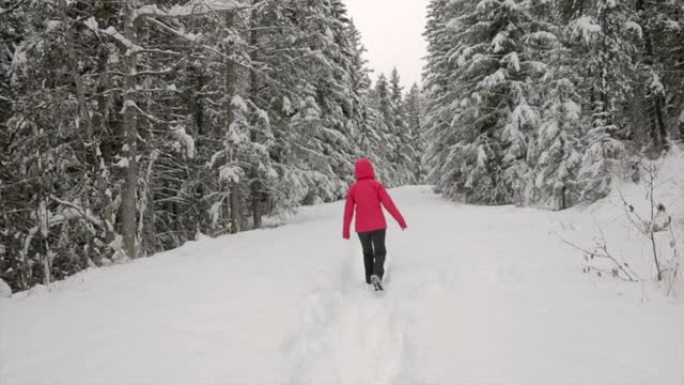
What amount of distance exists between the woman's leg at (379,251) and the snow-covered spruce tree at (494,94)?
11719mm

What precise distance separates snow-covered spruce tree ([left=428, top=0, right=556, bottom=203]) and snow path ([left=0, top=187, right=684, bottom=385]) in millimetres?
10251

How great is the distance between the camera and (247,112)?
43.1 ft

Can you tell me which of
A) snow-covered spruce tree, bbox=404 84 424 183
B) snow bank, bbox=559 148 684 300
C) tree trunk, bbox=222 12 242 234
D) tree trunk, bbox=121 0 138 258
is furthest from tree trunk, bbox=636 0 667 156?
snow-covered spruce tree, bbox=404 84 424 183

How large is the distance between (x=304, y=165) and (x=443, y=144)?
8046 mm

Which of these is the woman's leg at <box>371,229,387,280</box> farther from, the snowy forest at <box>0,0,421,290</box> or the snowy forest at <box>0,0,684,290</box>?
the snowy forest at <box>0,0,684,290</box>

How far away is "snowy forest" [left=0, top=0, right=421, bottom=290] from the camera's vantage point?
28.1 feet

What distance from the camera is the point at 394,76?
53.1 meters

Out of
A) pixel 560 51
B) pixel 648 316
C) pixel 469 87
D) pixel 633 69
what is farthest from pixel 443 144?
pixel 648 316

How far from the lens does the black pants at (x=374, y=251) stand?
21.8 ft

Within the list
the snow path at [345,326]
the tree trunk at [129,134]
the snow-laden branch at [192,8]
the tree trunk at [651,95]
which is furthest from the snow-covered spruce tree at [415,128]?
the snow path at [345,326]

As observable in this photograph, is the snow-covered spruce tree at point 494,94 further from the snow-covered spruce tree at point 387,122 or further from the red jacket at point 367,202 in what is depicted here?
the snow-covered spruce tree at point 387,122

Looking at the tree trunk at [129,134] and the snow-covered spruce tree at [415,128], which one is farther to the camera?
the snow-covered spruce tree at [415,128]

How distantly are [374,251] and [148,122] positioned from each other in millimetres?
7324

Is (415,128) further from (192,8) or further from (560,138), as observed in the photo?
(192,8)
